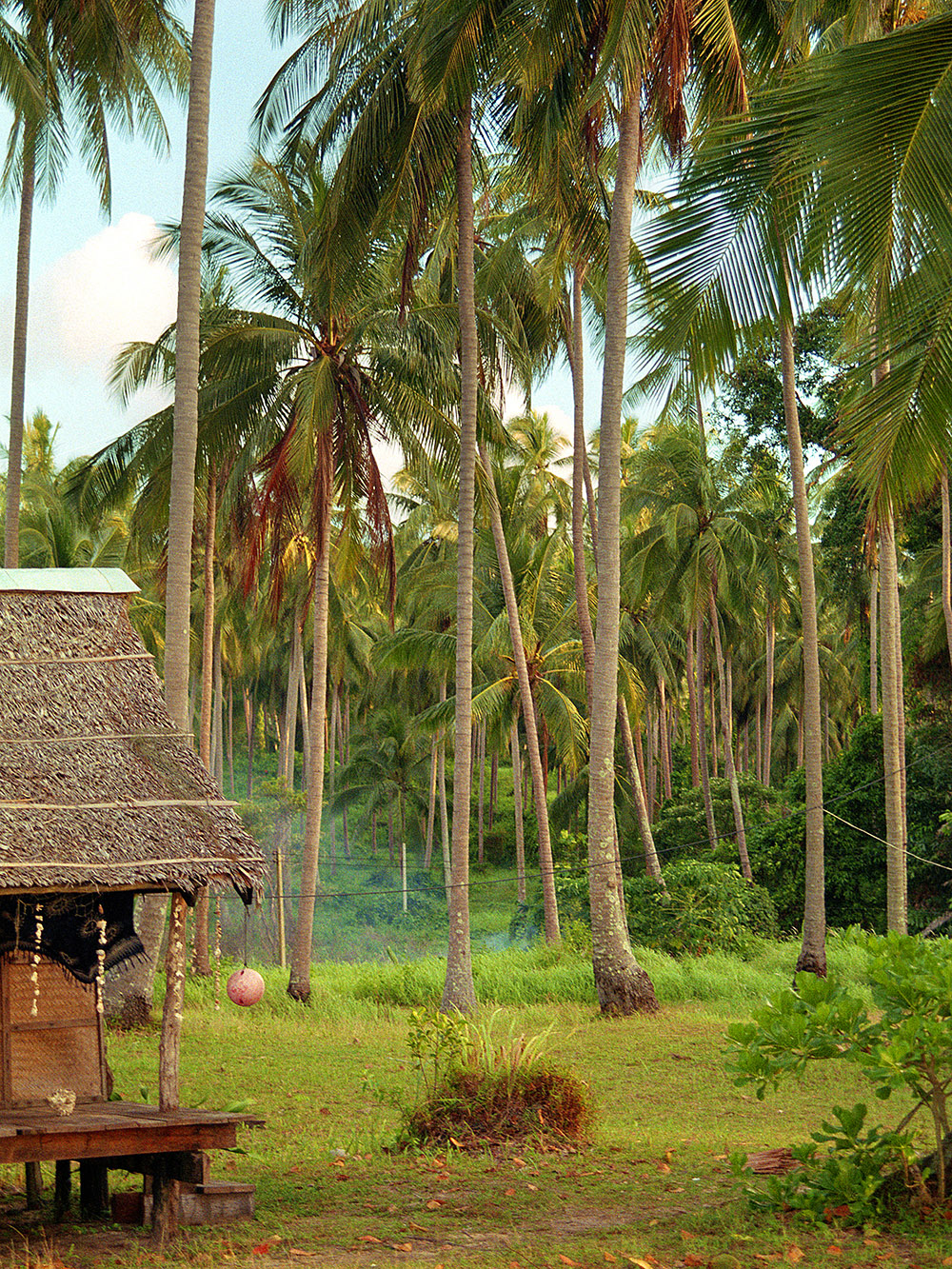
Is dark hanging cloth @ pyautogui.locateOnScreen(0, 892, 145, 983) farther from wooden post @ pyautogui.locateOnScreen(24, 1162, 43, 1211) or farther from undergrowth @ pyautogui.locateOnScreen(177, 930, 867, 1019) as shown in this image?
undergrowth @ pyautogui.locateOnScreen(177, 930, 867, 1019)

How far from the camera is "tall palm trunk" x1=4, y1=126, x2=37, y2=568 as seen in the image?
660 inches

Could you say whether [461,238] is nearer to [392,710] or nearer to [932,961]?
[932,961]

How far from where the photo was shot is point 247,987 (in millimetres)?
10031

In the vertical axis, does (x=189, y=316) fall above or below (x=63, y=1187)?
above

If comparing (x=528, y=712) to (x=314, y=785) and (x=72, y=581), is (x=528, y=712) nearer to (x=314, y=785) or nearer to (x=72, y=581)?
(x=314, y=785)

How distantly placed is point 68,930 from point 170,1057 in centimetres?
119

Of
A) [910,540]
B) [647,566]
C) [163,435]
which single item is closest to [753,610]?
[647,566]

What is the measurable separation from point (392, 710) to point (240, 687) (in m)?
12.2

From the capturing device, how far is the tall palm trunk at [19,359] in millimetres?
16766

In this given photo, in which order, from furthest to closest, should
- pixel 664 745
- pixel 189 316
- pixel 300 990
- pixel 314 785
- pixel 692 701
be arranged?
pixel 664 745
pixel 692 701
pixel 314 785
pixel 300 990
pixel 189 316

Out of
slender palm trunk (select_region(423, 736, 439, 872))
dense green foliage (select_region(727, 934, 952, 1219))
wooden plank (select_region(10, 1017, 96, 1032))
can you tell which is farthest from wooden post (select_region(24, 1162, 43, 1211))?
slender palm trunk (select_region(423, 736, 439, 872))

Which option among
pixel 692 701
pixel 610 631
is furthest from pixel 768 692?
pixel 610 631

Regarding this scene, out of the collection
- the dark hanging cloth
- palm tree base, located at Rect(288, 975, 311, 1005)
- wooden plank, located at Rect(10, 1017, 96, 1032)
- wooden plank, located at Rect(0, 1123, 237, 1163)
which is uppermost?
the dark hanging cloth

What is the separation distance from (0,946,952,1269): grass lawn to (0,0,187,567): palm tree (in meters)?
8.37
